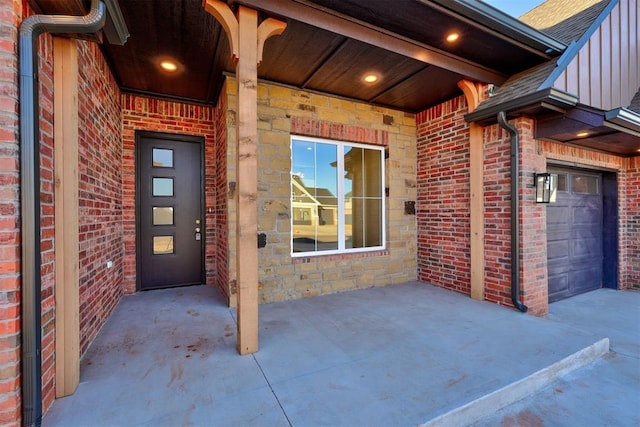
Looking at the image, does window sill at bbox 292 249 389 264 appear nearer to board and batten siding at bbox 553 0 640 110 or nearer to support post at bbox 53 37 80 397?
support post at bbox 53 37 80 397

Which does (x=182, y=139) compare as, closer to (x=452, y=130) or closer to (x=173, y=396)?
(x=173, y=396)

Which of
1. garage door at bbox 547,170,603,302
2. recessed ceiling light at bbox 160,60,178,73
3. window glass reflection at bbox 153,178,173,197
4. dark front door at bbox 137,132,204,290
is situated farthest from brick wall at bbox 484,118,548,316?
window glass reflection at bbox 153,178,173,197

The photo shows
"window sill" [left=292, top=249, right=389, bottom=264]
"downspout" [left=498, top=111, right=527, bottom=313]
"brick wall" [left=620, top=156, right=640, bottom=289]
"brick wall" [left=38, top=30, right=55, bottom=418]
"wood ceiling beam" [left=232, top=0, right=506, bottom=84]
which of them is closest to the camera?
"brick wall" [left=38, top=30, right=55, bottom=418]

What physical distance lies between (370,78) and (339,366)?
128 inches

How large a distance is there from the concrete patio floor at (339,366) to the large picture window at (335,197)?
104cm

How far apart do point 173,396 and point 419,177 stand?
171 inches

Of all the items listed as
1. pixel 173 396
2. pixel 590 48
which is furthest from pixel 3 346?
pixel 590 48

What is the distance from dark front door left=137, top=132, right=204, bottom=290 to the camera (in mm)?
4133

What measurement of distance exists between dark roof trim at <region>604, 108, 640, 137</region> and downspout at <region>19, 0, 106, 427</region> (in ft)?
16.7

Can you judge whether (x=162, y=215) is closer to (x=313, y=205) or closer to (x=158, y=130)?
(x=158, y=130)

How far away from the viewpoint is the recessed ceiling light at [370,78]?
11.5ft

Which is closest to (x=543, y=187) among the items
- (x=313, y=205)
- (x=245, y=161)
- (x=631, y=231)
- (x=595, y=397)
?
(x=595, y=397)

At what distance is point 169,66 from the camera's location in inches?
127

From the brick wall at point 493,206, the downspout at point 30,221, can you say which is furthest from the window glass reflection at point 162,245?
the brick wall at point 493,206
